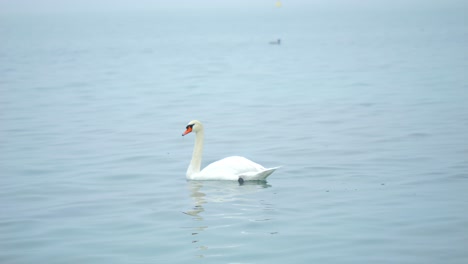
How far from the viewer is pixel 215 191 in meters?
14.2

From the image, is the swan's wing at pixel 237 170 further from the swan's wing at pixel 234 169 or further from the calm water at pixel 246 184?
the calm water at pixel 246 184

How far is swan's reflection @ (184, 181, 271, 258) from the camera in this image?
42.5ft

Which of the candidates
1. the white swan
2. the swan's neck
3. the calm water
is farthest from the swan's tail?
the swan's neck

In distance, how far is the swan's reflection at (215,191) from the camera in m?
12.9

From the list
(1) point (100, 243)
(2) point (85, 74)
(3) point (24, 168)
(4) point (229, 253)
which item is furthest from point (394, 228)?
(2) point (85, 74)

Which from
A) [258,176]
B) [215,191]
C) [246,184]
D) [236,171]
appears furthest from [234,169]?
[215,191]

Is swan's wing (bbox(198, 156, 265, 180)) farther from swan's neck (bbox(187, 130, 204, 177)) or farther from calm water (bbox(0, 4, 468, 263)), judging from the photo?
swan's neck (bbox(187, 130, 204, 177))

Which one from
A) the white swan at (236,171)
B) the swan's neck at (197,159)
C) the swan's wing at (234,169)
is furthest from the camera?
the swan's neck at (197,159)

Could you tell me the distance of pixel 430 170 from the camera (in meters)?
15.1

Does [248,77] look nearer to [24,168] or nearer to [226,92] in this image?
[226,92]

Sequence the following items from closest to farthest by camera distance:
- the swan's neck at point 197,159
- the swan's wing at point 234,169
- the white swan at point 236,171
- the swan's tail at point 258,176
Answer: the swan's tail at point 258,176 → the white swan at point 236,171 → the swan's wing at point 234,169 → the swan's neck at point 197,159

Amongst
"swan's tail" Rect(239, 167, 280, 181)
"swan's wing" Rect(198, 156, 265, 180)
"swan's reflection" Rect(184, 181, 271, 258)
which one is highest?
"swan's wing" Rect(198, 156, 265, 180)

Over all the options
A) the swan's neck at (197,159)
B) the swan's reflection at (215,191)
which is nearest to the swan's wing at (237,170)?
the swan's reflection at (215,191)

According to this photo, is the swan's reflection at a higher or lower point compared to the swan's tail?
lower
